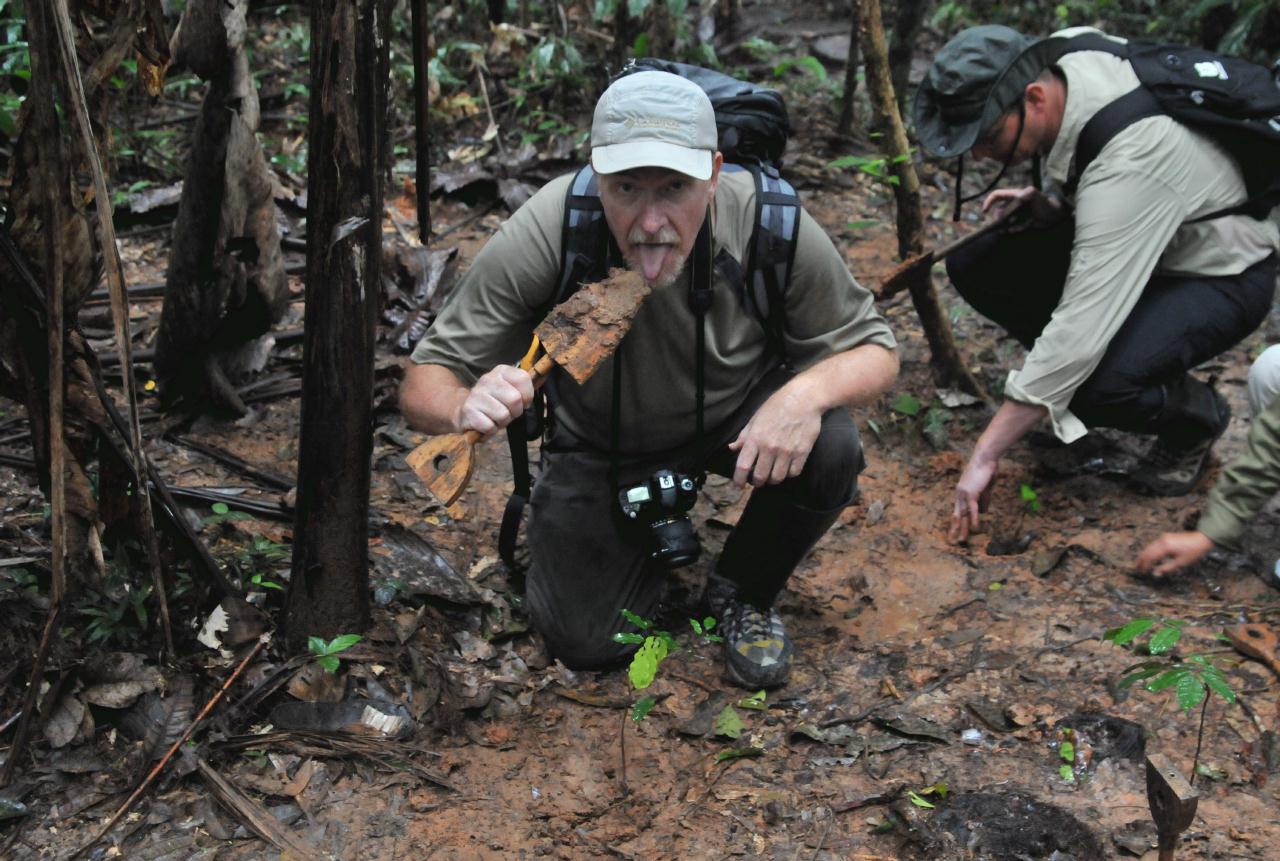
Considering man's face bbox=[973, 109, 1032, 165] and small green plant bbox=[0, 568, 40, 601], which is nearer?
small green plant bbox=[0, 568, 40, 601]

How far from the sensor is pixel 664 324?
3.36m

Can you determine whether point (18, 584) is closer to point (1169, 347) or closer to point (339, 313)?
point (339, 313)

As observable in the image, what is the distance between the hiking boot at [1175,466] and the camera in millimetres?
4516

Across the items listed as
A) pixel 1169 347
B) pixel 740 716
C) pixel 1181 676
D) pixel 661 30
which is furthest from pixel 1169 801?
pixel 661 30

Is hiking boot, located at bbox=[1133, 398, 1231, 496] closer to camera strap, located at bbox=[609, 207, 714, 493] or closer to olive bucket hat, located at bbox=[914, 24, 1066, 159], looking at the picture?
olive bucket hat, located at bbox=[914, 24, 1066, 159]

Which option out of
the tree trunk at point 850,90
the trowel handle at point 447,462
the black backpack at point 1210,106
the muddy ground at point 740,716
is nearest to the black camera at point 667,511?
the muddy ground at point 740,716

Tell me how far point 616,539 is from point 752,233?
1.19 metres

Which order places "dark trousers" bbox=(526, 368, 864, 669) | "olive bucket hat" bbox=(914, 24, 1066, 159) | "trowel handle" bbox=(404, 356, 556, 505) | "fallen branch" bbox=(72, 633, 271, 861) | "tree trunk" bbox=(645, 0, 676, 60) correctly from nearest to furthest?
"fallen branch" bbox=(72, 633, 271, 861) → "trowel handle" bbox=(404, 356, 556, 505) → "dark trousers" bbox=(526, 368, 864, 669) → "olive bucket hat" bbox=(914, 24, 1066, 159) → "tree trunk" bbox=(645, 0, 676, 60)

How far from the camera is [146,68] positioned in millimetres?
2982

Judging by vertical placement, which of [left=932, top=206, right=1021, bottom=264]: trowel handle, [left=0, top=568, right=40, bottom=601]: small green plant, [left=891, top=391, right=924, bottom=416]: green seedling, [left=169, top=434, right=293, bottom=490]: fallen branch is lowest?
[left=891, top=391, right=924, bottom=416]: green seedling

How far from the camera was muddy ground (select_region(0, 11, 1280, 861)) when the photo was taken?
278cm

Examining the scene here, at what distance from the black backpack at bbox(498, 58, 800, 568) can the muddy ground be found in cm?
73

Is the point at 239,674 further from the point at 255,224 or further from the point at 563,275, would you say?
the point at 255,224

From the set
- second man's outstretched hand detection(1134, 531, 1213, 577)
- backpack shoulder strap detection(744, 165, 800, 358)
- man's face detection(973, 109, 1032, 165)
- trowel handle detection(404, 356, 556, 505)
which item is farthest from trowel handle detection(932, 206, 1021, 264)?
trowel handle detection(404, 356, 556, 505)
